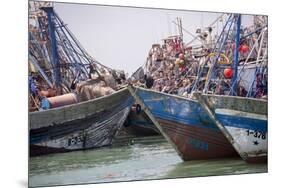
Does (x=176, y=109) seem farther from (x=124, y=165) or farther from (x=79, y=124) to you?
(x=79, y=124)

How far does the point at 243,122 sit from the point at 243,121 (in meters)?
0.01

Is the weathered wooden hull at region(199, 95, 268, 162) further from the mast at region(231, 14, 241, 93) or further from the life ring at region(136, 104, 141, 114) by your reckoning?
the life ring at region(136, 104, 141, 114)

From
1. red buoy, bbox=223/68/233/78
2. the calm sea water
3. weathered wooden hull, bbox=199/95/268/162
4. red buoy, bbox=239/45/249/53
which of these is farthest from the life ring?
red buoy, bbox=239/45/249/53

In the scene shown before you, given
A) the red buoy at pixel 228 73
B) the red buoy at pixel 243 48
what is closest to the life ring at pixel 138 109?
the red buoy at pixel 228 73

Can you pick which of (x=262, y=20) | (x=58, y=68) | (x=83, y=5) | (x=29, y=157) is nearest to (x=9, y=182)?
(x=29, y=157)

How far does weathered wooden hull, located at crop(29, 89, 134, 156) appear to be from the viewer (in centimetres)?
459

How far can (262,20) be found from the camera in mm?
5445

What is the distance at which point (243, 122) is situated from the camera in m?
5.37

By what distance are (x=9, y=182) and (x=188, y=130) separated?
187 cm

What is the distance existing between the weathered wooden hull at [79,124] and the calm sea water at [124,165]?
87mm

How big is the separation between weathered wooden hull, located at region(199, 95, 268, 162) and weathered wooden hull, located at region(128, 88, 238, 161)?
9 centimetres

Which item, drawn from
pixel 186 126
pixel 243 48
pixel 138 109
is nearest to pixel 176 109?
pixel 186 126

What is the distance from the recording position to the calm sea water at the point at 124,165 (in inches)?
182
